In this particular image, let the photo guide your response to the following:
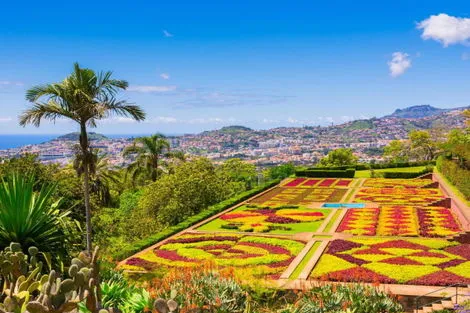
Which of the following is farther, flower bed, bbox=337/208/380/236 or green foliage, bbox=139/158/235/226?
green foliage, bbox=139/158/235/226

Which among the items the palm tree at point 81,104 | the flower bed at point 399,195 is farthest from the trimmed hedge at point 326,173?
the palm tree at point 81,104

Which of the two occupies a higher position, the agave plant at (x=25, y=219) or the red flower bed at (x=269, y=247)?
the agave plant at (x=25, y=219)

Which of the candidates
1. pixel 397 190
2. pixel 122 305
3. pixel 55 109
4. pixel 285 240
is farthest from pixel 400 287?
pixel 397 190

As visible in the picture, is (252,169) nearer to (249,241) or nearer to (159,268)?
(249,241)

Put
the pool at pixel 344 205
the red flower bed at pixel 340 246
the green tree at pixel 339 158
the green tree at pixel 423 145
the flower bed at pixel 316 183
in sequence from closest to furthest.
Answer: the red flower bed at pixel 340 246 < the pool at pixel 344 205 < the flower bed at pixel 316 183 < the green tree at pixel 339 158 < the green tree at pixel 423 145

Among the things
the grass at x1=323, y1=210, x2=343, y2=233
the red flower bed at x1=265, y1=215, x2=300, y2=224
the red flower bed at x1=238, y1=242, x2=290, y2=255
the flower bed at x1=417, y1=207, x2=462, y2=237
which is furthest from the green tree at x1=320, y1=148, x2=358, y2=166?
the red flower bed at x1=238, y1=242, x2=290, y2=255

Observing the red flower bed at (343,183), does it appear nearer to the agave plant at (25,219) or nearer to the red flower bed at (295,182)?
the red flower bed at (295,182)

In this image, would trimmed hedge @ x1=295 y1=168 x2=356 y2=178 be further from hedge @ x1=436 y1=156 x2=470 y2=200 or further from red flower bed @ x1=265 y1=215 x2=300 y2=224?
red flower bed @ x1=265 y1=215 x2=300 y2=224
